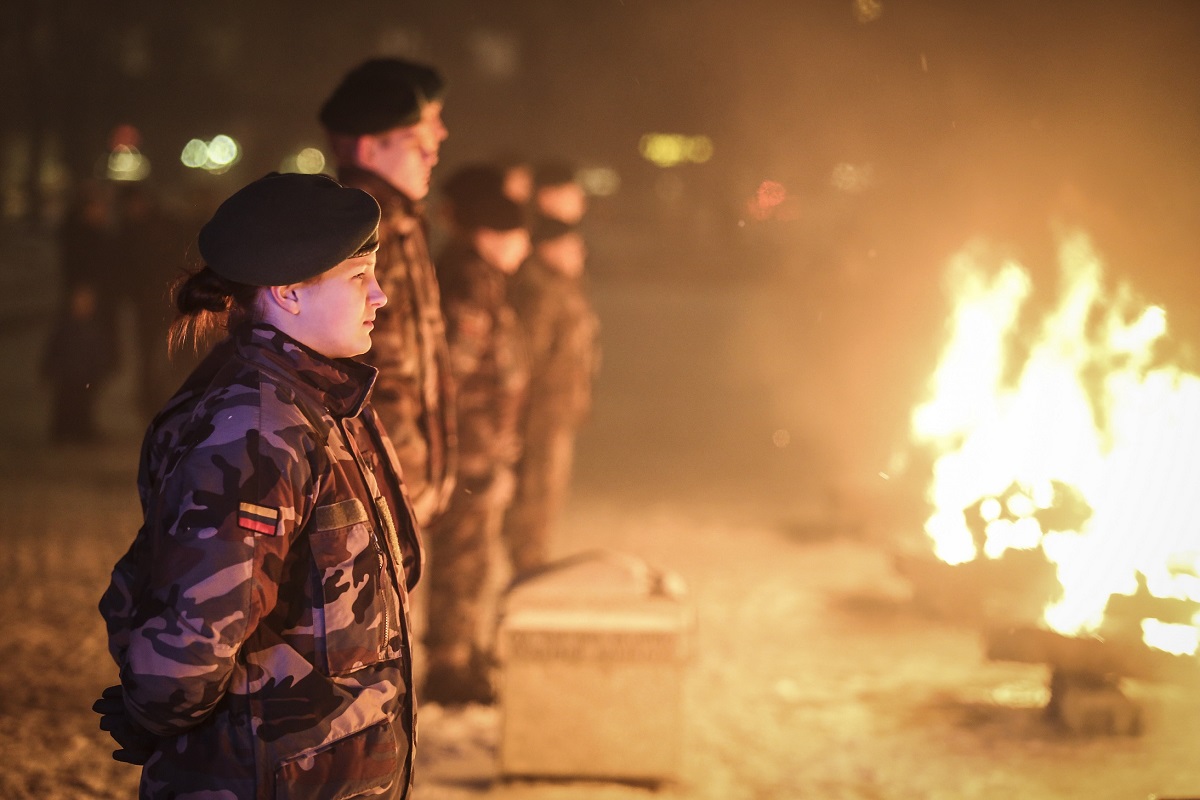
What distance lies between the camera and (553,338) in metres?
6.77

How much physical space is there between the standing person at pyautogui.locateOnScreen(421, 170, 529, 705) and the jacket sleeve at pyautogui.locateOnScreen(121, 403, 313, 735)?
3.07m

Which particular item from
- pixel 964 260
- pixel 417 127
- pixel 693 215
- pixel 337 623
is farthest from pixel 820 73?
pixel 693 215

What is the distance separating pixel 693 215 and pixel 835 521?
31167 mm

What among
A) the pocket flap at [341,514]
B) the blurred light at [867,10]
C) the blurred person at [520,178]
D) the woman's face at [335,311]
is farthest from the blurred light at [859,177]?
the pocket flap at [341,514]

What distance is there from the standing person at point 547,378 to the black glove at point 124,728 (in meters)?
4.22

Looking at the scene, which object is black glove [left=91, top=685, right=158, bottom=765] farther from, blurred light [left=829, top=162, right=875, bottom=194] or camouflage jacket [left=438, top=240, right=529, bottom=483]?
blurred light [left=829, top=162, right=875, bottom=194]

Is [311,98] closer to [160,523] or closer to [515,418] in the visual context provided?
[515,418]

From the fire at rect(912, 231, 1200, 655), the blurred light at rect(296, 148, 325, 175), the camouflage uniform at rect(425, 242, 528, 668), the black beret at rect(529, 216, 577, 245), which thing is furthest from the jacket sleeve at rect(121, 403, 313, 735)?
the blurred light at rect(296, 148, 325, 175)

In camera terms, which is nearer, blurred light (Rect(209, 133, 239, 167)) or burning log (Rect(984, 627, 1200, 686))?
burning log (Rect(984, 627, 1200, 686))

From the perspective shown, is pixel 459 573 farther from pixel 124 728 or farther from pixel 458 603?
pixel 124 728

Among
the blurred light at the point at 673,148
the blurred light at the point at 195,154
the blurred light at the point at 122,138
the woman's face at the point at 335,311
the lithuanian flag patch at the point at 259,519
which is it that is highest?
the blurred light at the point at 195,154

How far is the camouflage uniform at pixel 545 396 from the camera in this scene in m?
6.59

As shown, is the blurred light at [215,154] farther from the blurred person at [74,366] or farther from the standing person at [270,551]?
the standing person at [270,551]

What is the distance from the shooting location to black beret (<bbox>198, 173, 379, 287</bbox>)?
2.24 meters
